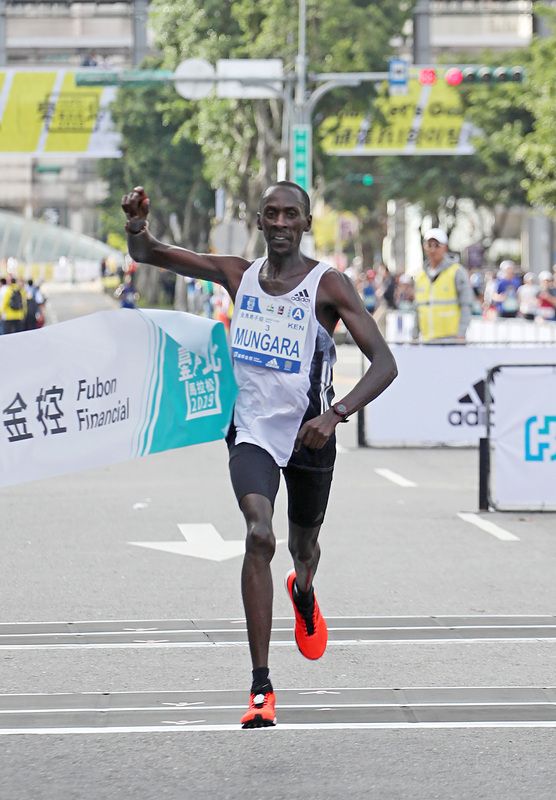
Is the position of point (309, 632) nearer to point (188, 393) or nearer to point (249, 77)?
point (188, 393)

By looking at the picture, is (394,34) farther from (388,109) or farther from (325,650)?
(325,650)

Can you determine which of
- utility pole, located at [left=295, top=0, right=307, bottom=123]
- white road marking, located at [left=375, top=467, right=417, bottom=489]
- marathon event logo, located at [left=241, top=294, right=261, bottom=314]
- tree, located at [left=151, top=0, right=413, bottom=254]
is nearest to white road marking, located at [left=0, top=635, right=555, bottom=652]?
marathon event logo, located at [left=241, top=294, right=261, bottom=314]

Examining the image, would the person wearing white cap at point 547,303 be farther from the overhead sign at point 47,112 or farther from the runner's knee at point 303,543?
the runner's knee at point 303,543

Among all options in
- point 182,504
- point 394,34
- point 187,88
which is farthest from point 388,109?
point 182,504

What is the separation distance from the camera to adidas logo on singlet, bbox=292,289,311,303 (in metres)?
6.58

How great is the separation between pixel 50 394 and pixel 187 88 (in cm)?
3406

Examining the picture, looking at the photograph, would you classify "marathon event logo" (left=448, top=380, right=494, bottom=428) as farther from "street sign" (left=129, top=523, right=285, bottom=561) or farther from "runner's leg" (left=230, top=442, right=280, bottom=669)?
"runner's leg" (left=230, top=442, right=280, bottom=669)

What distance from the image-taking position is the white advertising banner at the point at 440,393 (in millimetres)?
17141

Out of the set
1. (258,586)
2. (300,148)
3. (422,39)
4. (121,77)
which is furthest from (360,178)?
(258,586)

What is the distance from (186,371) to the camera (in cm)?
738

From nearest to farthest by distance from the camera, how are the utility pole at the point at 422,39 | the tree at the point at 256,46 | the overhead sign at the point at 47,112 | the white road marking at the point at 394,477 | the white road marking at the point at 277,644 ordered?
the white road marking at the point at 277,644 < the white road marking at the point at 394,477 < the tree at the point at 256,46 < the overhead sign at the point at 47,112 < the utility pole at the point at 422,39

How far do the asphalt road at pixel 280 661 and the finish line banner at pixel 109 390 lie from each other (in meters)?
0.86

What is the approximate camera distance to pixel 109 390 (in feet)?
24.1

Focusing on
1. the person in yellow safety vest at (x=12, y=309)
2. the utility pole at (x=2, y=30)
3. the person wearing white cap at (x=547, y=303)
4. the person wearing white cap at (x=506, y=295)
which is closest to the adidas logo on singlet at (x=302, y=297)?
the person in yellow safety vest at (x=12, y=309)
